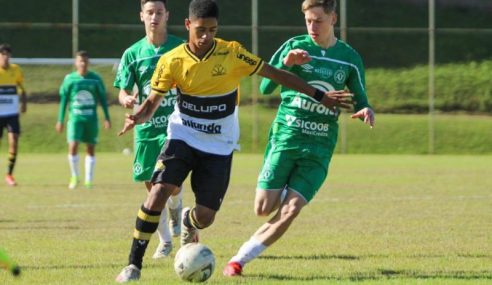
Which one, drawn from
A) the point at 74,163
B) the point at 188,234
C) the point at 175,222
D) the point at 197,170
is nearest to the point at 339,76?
the point at 197,170

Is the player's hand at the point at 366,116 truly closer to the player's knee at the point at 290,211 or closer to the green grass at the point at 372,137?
the player's knee at the point at 290,211

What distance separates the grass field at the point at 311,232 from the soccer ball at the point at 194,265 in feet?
0.43

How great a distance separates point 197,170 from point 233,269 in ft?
2.57

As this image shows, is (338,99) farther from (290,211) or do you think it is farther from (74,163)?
(74,163)

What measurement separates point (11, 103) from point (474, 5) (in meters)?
26.0

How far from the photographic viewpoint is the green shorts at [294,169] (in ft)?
27.3

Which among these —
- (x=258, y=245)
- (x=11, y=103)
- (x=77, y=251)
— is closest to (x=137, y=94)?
(x=77, y=251)

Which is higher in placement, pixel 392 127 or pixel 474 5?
pixel 474 5

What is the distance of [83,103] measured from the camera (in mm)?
18797

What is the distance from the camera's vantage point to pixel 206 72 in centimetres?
762

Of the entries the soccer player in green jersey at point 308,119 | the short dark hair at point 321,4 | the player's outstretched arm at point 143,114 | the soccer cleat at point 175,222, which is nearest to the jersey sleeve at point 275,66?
the soccer player in green jersey at point 308,119

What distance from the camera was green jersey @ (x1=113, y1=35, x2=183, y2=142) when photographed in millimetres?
9500

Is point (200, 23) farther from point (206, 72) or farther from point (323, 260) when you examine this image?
point (323, 260)

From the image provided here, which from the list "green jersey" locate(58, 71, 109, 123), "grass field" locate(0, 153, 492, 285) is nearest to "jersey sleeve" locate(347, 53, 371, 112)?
"grass field" locate(0, 153, 492, 285)
